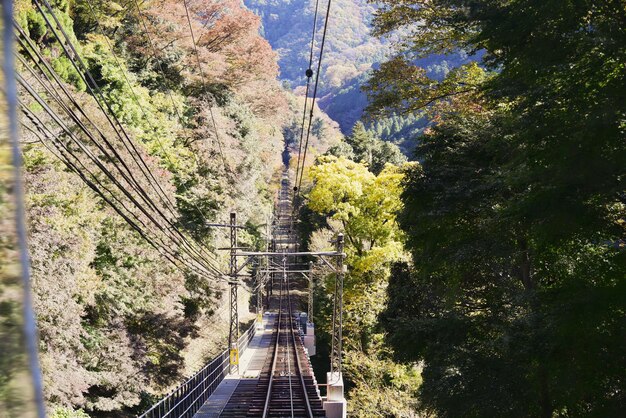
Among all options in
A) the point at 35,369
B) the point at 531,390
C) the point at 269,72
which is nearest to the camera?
the point at 35,369

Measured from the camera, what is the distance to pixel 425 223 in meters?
10.2

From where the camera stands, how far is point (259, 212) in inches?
1350

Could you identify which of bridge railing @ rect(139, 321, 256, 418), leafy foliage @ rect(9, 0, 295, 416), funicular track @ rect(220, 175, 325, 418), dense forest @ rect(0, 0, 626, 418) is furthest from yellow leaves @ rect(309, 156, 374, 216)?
bridge railing @ rect(139, 321, 256, 418)

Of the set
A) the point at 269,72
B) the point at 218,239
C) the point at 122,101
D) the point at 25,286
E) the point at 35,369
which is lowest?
the point at 35,369

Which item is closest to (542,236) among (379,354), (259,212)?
(379,354)

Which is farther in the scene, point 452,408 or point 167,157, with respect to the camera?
point 167,157

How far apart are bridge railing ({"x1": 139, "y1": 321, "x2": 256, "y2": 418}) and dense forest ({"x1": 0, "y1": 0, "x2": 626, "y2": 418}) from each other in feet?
6.38

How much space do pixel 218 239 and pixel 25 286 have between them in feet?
77.3

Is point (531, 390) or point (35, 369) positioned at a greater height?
point (35, 369)

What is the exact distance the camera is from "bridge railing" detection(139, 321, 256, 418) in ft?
30.3

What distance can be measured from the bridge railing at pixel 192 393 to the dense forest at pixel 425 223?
1.94m

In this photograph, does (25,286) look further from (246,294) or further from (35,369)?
(246,294)

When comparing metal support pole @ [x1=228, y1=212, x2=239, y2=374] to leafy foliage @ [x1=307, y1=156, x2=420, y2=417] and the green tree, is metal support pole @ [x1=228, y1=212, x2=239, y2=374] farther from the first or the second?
the green tree

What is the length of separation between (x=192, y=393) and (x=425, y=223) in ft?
21.0
